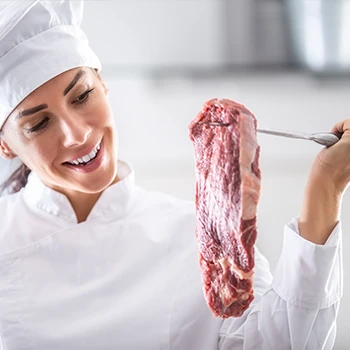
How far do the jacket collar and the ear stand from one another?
76 mm

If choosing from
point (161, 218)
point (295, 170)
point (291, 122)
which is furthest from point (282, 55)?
point (161, 218)

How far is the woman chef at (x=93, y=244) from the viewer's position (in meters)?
1.21

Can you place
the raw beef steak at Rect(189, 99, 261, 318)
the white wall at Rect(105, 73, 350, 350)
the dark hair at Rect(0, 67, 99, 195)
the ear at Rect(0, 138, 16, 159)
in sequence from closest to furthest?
1. the raw beef steak at Rect(189, 99, 261, 318)
2. the ear at Rect(0, 138, 16, 159)
3. the dark hair at Rect(0, 67, 99, 195)
4. the white wall at Rect(105, 73, 350, 350)

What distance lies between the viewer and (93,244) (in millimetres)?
1483

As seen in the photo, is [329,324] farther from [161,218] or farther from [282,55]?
[282,55]

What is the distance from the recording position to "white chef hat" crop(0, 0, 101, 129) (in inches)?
51.7

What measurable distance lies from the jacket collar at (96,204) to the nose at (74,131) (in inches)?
8.2

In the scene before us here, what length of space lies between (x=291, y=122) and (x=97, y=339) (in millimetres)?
1625

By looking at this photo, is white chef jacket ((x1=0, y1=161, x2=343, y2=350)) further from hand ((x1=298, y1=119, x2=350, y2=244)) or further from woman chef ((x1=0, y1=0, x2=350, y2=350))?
hand ((x1=298, y1=119, x2=350, y2=244))

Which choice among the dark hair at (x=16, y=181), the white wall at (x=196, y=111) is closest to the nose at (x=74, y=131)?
the dark hair at (x=16, y=181)

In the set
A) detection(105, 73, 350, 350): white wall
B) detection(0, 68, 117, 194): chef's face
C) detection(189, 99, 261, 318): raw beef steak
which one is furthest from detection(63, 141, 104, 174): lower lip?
detection(105, 73, 350, 350): white wall

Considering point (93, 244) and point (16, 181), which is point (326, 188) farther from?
point (16, 181)

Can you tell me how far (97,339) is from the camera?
139 centimetres

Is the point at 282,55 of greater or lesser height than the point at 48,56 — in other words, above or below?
below
